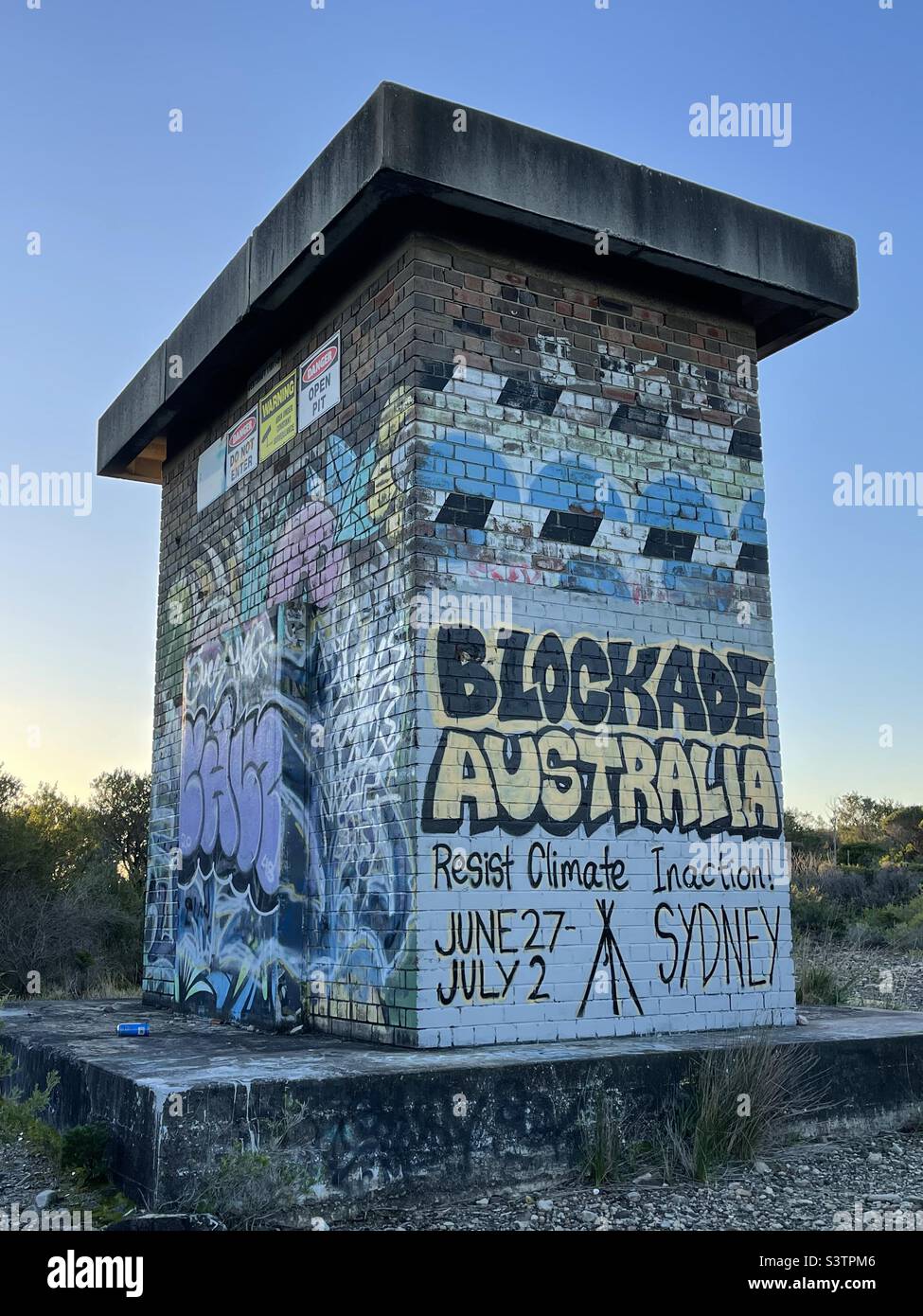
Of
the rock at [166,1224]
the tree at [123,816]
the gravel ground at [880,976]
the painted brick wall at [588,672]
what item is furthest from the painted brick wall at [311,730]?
the tree at [123,816]

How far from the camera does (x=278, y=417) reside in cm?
928

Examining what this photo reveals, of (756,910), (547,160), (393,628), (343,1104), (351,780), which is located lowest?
(343,1104)

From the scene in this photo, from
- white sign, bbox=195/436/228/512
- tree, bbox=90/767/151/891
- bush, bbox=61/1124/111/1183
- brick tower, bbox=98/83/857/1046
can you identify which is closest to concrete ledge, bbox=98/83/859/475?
brick tower, bbox=98/83/857/1046

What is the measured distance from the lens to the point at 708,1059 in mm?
6582

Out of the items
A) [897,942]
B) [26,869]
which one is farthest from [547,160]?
[897,942]

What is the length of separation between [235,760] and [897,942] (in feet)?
43.9

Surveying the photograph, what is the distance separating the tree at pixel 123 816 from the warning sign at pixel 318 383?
14.6 metres

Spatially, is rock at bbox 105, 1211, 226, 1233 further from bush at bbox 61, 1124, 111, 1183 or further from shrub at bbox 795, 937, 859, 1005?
shrub at bbox 795, 937, 859, 1005

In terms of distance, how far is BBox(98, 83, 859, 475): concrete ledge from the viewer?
7.19 metres

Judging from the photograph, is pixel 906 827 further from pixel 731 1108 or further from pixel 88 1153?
pixel 88 1153

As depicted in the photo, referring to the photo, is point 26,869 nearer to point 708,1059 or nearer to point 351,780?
point 351,780

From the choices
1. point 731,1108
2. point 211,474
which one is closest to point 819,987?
point 731,1108

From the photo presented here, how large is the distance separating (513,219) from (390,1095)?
17.3 feet

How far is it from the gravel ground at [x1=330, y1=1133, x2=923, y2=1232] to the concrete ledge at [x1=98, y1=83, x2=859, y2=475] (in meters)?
5.63
